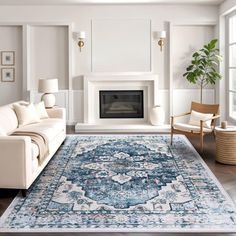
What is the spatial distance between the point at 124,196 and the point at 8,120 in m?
2.05

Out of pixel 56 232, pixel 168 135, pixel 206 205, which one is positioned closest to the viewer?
pixel 56 232

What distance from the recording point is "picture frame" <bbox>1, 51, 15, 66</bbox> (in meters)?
7.73

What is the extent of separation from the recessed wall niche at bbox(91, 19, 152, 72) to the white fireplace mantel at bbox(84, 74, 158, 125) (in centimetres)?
22

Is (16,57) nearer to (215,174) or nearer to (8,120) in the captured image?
(8,120)

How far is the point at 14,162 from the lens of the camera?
330cm

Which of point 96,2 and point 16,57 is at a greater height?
point 96,2

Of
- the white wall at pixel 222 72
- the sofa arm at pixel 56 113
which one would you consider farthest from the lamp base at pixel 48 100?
the white wall at pixel 222 72

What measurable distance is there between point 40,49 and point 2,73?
1.01 m

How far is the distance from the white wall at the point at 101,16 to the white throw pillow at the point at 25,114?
2617 mm

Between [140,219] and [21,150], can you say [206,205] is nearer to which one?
[140,219]

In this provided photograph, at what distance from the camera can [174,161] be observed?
4652 millimetres

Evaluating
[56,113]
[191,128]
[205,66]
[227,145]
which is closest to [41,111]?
[56,113]

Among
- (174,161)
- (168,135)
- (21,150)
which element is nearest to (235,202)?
(174,161)

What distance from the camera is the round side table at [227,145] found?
449 centimetres
